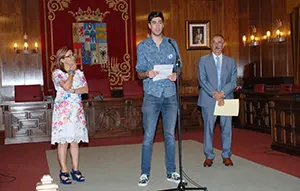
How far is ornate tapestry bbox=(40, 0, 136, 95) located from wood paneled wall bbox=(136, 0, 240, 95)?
0.37 m

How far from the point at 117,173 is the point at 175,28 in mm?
6479

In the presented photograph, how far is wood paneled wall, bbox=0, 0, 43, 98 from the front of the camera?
32.0 ft

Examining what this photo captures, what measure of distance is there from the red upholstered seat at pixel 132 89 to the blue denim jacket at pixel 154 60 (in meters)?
5.42

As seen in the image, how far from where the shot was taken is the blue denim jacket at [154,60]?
4133 mm

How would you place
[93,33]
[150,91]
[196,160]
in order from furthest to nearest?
[93,33] < [196,160] < [150,91]

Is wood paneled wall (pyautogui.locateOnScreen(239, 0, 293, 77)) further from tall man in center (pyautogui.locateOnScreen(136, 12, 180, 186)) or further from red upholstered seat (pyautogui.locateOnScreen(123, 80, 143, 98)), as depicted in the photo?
tall man in center (pyautogui.locateOnScreen(136, 12, 180, 186))

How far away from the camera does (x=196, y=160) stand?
5.70m

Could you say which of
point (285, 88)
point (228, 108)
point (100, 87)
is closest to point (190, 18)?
point (100, 87)

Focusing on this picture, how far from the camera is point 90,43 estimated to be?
34.0 ft

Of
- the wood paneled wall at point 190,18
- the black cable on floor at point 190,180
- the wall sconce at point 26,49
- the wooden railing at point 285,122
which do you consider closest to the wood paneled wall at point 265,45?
the wood paneled wall at point 190,18

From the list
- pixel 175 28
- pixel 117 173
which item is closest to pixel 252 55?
pixel 175 28

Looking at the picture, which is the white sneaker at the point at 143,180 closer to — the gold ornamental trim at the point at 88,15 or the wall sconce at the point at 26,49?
the wall sconce at the point at 26,49

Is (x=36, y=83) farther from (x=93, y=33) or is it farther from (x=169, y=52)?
(x=169, y=52)

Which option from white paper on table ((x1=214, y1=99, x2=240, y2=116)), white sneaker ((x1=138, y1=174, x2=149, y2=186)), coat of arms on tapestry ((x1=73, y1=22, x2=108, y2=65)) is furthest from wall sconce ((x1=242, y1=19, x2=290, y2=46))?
white sneaker ((x1=138, y1=174, x2=149, y2=186))
